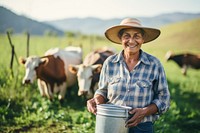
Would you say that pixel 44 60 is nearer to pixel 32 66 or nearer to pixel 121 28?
pixel 32 66

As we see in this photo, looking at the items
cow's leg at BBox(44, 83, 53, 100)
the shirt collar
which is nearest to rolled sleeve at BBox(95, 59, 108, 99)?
the shirt collar

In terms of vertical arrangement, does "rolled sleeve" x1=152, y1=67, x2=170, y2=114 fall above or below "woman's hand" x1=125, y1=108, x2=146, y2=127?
above

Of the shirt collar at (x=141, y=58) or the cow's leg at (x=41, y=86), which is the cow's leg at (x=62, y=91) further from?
the shirt collar at (x=141, y=58)

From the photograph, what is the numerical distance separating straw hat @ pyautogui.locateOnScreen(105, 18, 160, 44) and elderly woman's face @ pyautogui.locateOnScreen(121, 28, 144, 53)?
0.07 m

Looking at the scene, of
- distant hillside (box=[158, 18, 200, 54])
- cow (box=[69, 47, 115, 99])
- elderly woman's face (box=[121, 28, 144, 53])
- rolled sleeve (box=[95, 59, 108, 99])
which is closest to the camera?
elderly woman's face (box=[121, 28, 144, 53])

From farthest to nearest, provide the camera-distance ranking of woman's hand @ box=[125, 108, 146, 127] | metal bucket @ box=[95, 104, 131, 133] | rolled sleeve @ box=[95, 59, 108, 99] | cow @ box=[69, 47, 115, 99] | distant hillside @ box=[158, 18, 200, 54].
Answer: distant hillside @ box=[158, 18, 200, 54] → cow @ box=[69, 47, 115, 99] → rolled sleeve @ box=[95, 59, 108, 99] → woman's hand @ box=[125, 108, 146, 127] → metal bucket @ box=[95, 104, 131, 133]

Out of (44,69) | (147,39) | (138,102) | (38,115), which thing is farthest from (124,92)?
(44,69)

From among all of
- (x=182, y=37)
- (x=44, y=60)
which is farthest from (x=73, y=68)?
(x=182, y=37)

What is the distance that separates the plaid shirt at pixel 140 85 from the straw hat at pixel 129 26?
262 mm

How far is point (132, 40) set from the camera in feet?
10.0

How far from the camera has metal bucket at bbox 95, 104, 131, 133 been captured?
8.53 feet

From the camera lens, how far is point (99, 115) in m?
2.69

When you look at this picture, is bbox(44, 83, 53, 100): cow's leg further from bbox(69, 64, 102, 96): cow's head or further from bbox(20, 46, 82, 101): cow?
bbox(69, 64, 102, 96): cow's head

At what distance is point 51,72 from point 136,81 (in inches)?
236
